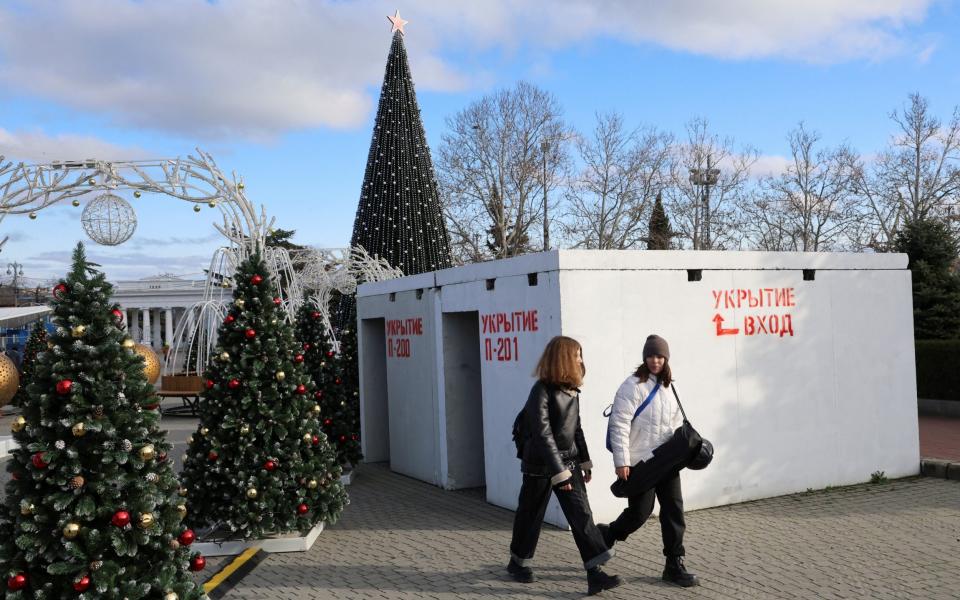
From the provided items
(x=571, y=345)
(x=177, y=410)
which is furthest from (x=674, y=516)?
(x=177, y=410)

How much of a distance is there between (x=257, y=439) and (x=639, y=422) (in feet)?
11.5

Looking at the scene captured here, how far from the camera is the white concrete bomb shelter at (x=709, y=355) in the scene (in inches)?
315

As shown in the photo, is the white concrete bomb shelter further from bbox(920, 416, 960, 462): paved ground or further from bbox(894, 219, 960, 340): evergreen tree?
bbox(894, 219, 960, 340): evergreen tree

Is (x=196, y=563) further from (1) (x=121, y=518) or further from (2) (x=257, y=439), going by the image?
(2) (x=257, y=439)

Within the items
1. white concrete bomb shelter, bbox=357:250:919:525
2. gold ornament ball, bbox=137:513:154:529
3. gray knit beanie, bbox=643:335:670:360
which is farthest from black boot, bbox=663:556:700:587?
gold ornament ball, bbox=137:513:154:529

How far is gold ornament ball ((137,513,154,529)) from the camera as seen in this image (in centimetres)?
474

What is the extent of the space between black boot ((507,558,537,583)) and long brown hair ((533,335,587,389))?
144 cm

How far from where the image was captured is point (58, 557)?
4734 millimetres

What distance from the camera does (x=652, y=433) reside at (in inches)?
239

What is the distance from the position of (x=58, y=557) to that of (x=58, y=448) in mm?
613

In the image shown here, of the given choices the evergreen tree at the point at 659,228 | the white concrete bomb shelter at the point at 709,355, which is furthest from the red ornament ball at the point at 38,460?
the evergreen tree at the point at 659,228

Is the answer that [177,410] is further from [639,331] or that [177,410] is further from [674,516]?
[674,516]

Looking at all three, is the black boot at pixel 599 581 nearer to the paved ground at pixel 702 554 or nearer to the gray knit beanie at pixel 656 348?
the paved ground at pixel 702 554

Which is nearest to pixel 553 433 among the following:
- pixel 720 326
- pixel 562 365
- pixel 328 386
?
pixel 562 365
